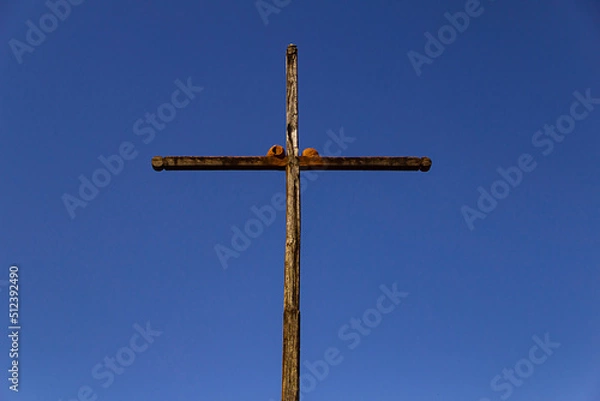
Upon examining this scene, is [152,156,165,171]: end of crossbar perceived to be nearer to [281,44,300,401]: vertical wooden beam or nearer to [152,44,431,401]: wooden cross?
[152,44,431,401]: wooden cross

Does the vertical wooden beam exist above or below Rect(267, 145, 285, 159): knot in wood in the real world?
below

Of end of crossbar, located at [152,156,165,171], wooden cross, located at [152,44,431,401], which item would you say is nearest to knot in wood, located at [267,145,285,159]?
wooden cross, located at [152,44,431,401]

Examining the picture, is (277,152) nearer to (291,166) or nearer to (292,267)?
(291,166)

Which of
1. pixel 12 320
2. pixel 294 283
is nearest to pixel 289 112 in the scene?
pixel 294 283

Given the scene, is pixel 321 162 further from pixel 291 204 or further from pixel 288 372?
pixel 288 372

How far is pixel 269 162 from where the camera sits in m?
7.07

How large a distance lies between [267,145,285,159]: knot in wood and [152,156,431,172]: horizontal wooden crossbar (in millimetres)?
29

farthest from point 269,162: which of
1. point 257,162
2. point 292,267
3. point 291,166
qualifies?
point 292,267

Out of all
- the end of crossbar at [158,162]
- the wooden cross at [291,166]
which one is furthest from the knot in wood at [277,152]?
the end of crossbar at [158,162]

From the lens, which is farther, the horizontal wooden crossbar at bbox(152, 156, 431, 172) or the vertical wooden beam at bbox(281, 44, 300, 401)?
the horizontal wooden crossbar at bbox(152, 156, 431, 172)

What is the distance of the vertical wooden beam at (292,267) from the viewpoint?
20.6 feet

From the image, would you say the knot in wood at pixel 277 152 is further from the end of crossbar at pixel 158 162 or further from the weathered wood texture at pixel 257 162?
the end of crossbar at pixel 158 162

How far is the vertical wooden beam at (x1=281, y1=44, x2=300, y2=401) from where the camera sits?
6285 mm

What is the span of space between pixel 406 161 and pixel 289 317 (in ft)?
7.95
